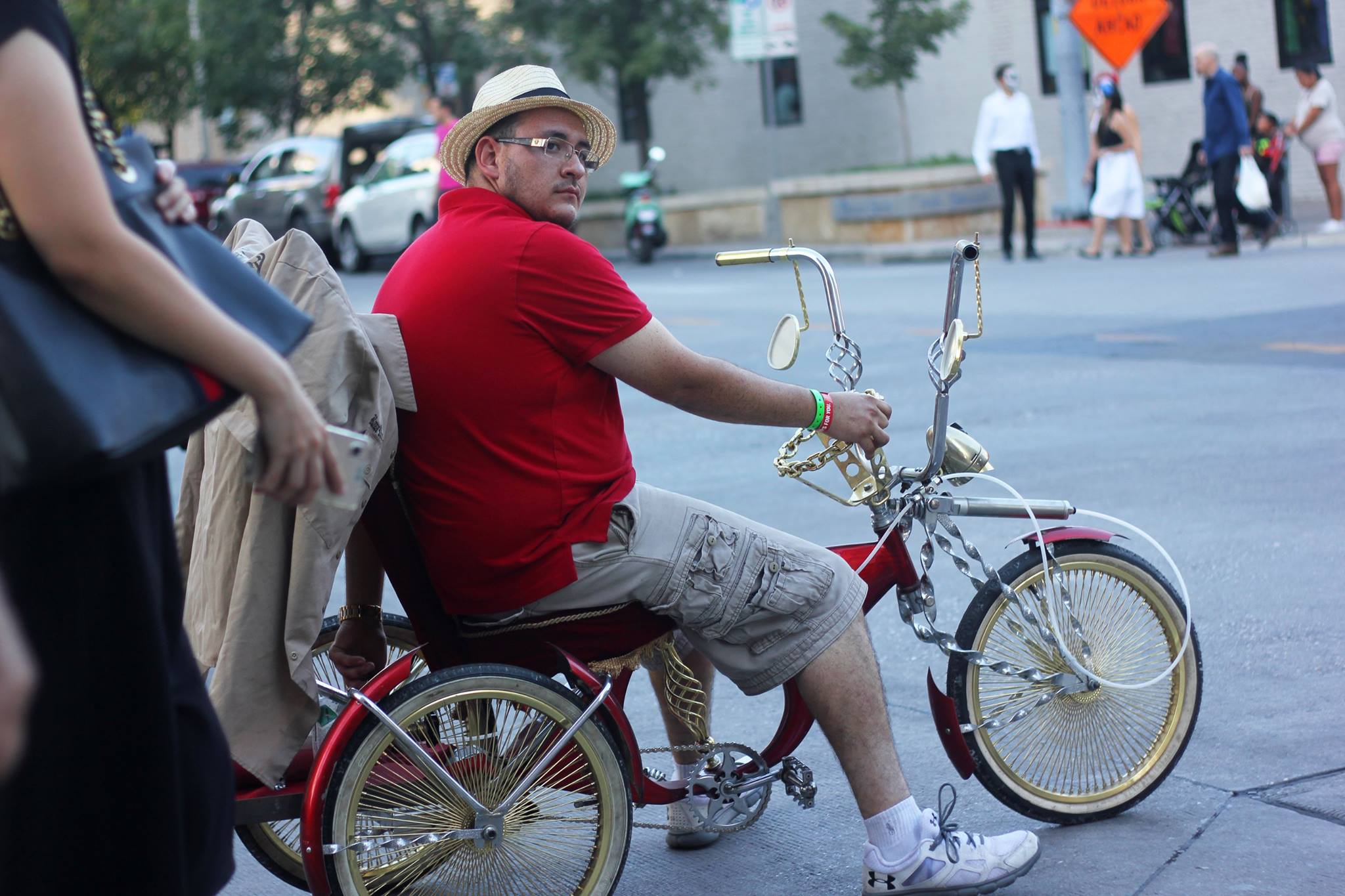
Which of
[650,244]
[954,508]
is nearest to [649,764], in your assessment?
[954,508]

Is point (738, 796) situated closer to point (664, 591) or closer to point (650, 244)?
point (664, 591)

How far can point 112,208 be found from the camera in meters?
1.81

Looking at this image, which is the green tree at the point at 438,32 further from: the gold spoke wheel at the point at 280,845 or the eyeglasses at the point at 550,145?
the gold spoke wheel at the point at 280,845

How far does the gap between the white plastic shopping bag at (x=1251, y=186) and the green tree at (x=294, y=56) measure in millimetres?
19581

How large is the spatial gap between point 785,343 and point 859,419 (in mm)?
222

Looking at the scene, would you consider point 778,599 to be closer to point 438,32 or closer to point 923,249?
point 923,249

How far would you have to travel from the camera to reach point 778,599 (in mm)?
3213

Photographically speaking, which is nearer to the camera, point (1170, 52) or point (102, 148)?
point (102, 148)

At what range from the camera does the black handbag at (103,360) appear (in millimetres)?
1708

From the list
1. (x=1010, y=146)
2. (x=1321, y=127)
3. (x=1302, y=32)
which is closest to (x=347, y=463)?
(x=1010, y=146)

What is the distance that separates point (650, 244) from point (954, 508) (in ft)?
66.0

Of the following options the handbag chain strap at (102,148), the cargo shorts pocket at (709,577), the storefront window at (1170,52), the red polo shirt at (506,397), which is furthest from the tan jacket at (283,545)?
the storefront window at (1170,52)

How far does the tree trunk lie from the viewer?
28.3 m

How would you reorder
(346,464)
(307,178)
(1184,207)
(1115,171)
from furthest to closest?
(307,178) → (1184,207) → (1115,171) → (346,464)
